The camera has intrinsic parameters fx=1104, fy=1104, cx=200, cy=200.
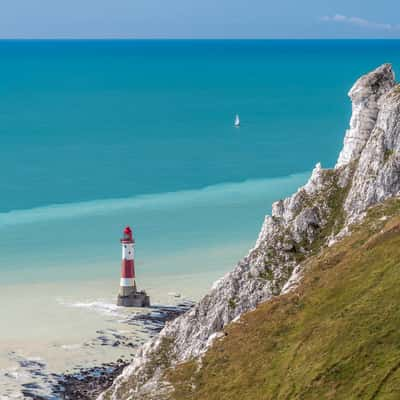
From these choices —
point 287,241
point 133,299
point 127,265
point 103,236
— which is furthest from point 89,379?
point 103,236

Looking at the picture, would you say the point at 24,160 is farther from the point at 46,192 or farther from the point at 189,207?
the point at 189,207

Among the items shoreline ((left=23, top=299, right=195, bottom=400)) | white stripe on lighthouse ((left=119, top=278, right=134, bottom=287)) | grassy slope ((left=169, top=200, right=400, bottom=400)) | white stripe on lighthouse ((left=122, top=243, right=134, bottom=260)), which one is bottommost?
grassy slope ((left=169, top=200, right=400, bottom=400))

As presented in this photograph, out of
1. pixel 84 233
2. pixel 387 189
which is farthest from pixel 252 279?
pixel 84 233

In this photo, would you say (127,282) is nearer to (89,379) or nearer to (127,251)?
(127,251)

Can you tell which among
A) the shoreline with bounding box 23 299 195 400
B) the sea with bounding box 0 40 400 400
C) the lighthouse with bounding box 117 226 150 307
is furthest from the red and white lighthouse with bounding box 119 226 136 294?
the shoreline with bounding box 23 299 195 400

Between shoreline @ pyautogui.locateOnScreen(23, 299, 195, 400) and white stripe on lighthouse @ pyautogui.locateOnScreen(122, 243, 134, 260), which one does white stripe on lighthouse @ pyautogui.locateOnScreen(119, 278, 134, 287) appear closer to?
white stripe on lighthouse @ pyautogui.locateOnScreen(122, 243, 134, 260)

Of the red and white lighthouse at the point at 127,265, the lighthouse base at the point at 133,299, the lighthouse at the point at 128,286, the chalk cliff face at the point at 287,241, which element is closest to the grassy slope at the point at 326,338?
the chalk cliff face at the point at 287,241

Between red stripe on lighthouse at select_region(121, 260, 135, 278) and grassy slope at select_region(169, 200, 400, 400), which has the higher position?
red stripe on lighthouse at select_region(121, 260, 135, 278)

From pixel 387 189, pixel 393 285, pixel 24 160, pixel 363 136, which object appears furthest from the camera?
pixel 24 160

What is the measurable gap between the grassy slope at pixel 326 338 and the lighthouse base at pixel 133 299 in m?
35.7

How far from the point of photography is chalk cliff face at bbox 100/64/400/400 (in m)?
59.7

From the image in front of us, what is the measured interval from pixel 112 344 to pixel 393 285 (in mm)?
35816

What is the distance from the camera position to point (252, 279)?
60.5 m

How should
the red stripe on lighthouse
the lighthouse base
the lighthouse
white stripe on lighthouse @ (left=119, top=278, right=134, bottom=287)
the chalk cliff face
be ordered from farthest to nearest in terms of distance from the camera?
the red stripe on lighthouse, white stripe on lighthouse @ (left=119, top=278, right=134, bottom=287), the lighthouse, the lighthouse base, the chalk cliff face
